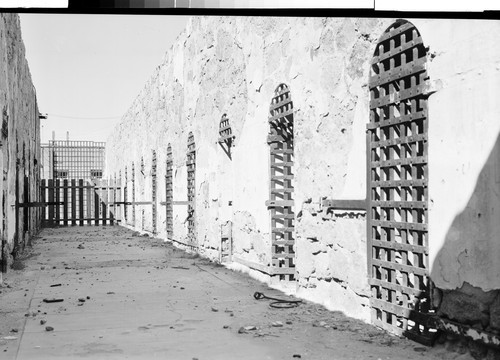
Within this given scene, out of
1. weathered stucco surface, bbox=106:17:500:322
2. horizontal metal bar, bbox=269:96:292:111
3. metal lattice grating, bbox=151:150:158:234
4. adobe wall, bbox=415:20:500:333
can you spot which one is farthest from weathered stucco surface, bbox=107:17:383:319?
metal lattice grating, bbox=151:150:158:234

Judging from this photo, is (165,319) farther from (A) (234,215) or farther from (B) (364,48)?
(A) (234,215)

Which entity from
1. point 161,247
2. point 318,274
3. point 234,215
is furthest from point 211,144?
point 318,274

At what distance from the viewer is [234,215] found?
30.1ft

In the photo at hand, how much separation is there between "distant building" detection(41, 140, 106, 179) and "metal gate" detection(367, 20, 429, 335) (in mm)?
30734

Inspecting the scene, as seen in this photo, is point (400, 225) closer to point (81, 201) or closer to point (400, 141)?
point (400, 141)

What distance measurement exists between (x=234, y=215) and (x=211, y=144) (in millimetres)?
1907

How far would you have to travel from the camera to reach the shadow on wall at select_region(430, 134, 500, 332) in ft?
12.4

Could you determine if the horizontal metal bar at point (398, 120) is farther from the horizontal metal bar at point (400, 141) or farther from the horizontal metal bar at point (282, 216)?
the horizontal metal bar at point (282, 216)

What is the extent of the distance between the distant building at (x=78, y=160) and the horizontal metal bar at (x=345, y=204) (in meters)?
29.9

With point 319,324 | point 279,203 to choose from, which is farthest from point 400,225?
point 279,203

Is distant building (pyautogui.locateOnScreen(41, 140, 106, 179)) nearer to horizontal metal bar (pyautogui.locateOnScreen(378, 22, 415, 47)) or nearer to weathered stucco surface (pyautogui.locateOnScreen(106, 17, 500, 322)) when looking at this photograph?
weathered stucco surface (pyautogui.locateOnScreen(106, 17, 500, 322))

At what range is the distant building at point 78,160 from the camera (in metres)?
34.7

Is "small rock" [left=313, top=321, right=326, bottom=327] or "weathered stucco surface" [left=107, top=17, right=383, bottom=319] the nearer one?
"small rock" [left=313, top=321, right=326, bottom=327]

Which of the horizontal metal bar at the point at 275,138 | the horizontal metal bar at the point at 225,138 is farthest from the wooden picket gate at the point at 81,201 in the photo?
the horizontal metal bar at the point at 275,138
